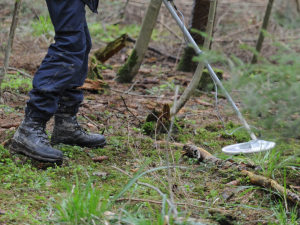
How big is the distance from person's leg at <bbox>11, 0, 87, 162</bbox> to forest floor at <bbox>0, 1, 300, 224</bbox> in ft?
0.41

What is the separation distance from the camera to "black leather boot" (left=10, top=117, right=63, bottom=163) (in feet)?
9.75

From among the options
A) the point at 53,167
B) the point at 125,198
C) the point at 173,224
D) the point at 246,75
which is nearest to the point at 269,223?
→ the point at 173,224

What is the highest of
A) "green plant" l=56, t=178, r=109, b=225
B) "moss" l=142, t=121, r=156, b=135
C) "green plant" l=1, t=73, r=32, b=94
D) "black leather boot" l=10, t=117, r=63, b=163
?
"green plant" l=56, t=178, r=109, b=225

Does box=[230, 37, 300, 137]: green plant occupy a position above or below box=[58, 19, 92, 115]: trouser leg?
above

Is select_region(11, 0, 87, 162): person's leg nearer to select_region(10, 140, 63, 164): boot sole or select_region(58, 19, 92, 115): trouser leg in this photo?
select_region(10, 140, 63, 164): boot sole

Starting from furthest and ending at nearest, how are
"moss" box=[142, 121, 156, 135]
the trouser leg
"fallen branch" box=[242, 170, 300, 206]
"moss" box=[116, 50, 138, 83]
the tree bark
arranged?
1. "moss" box=[116, 50, 138, 83]
2. "moss" box=[142, 121, 156, 135]
3. the tree bark
4. the trouser leg
5. "fallen branch" box=[242, 170, 300, 206]

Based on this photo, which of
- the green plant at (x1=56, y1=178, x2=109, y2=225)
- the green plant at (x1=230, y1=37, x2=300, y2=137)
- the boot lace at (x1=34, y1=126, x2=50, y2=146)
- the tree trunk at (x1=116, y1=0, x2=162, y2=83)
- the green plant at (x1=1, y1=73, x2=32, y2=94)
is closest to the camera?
the green plant at (x1=230, y1=37, x2=300, y2=137)

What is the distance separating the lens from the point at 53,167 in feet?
9.84

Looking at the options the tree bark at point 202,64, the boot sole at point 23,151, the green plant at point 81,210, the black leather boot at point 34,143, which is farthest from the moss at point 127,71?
the green plant at point 81,210

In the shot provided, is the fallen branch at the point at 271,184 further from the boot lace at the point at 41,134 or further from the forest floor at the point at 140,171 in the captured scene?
the boot lace at the point at 41,134

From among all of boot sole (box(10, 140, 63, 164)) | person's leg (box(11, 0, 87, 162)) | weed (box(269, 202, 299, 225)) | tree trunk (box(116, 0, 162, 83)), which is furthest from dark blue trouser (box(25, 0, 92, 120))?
tree trunk (box(116, 0, 162, 83))

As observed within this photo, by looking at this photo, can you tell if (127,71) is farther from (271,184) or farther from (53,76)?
(271,184)

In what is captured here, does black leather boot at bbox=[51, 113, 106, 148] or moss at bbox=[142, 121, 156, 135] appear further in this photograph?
moss at bbox=[142, 121, 156, 135]

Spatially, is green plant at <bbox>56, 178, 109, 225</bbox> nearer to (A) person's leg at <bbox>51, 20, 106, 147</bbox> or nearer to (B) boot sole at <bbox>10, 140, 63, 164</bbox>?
(B) boot sole at <bbox>10, 140, 63, 164</bbox>
